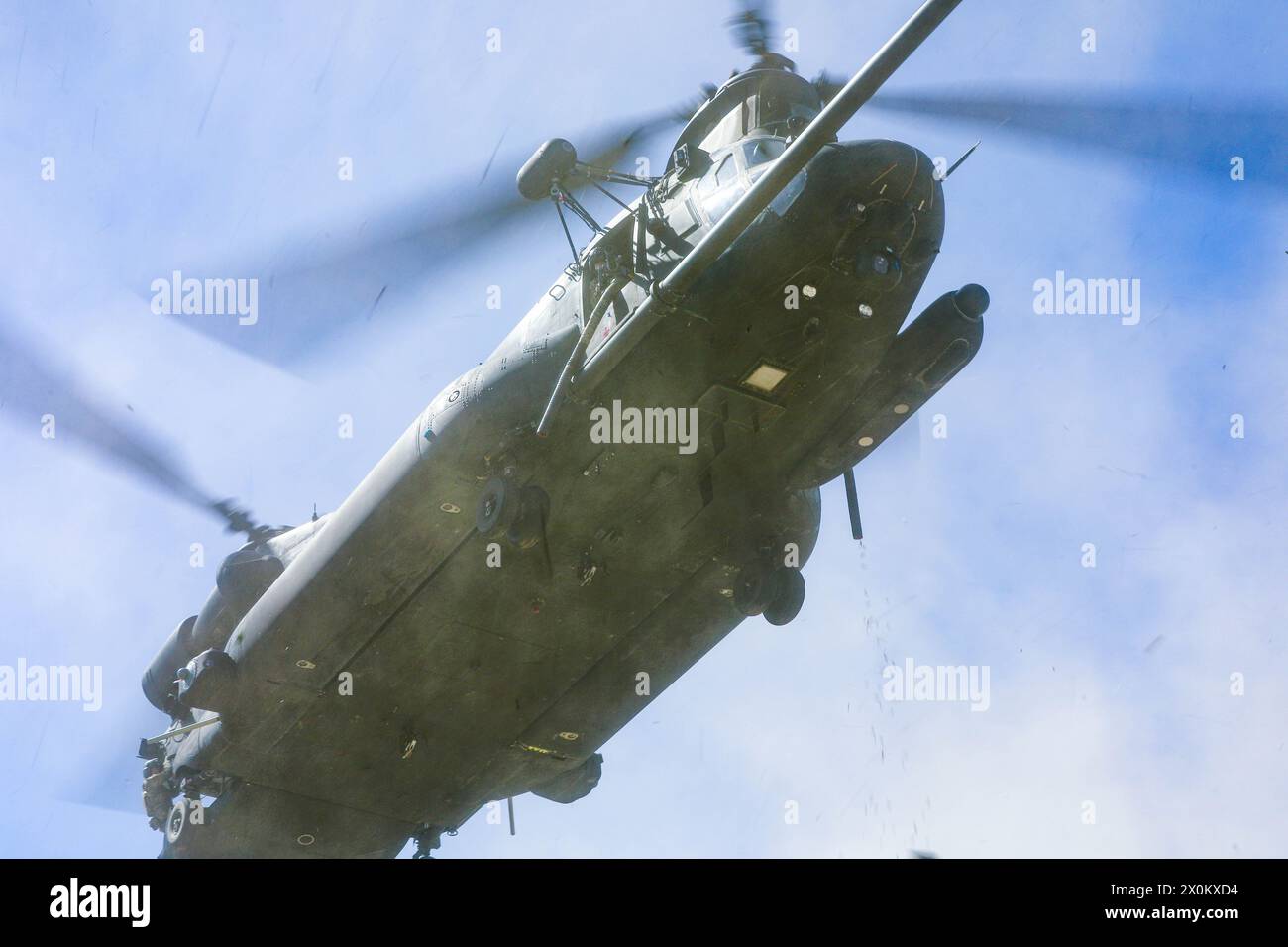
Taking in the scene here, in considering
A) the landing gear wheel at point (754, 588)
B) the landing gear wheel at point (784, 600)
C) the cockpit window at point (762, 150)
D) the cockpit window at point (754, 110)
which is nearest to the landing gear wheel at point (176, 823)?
the landing gear wheel at point (754, 588)

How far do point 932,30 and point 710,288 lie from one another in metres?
2.83

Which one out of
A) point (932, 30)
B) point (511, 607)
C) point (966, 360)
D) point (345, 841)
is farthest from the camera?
point (345, 841)

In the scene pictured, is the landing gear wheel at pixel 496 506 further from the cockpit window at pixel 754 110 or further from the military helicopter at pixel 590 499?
the cockpit window at pixel 754 110

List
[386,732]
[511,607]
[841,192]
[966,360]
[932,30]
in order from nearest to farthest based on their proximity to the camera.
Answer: [932,30], [841,192], [966,360], [511,607], [386,732]

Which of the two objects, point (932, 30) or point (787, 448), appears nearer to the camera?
point (932, 30)

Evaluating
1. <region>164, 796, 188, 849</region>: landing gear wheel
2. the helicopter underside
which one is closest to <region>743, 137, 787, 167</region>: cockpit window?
the helicopter underside

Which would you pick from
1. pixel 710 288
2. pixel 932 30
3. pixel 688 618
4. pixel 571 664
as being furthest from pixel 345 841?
pixel 932 30

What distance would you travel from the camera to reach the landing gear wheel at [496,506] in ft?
42.9

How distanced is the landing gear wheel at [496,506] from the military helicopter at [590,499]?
35 millimetres

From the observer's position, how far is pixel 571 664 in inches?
609

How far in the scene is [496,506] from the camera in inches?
518

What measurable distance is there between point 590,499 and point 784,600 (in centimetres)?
214

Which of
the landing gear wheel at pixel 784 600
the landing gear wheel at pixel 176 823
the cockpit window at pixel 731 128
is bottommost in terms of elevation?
the landing gear wheel at pixel 176 823

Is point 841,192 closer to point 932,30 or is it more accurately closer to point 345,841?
point 932,30
